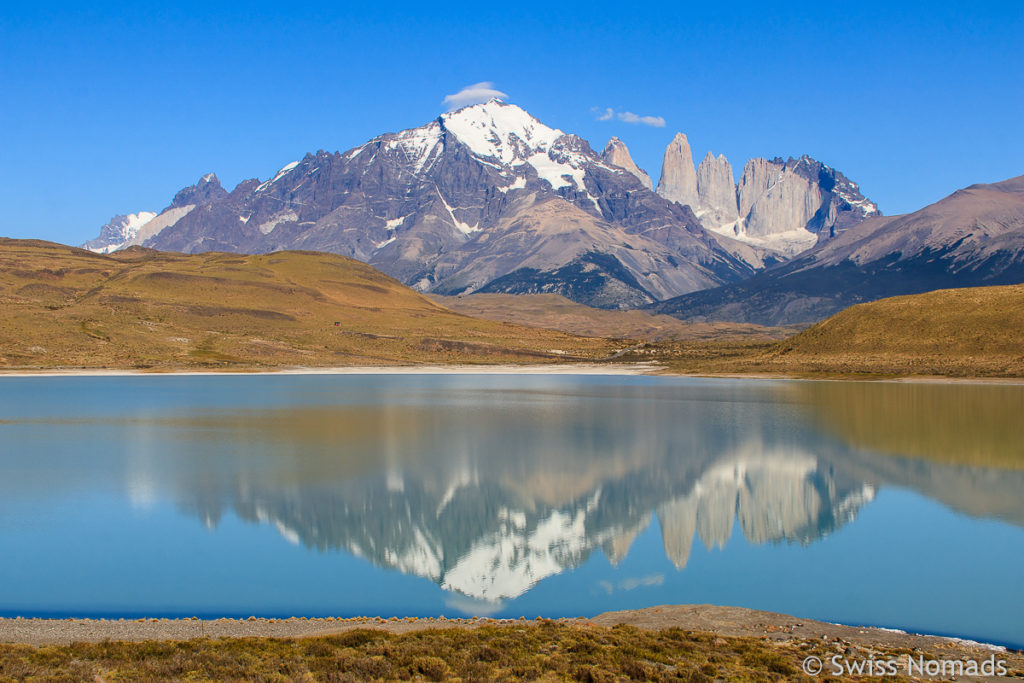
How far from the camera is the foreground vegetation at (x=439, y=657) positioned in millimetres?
15859

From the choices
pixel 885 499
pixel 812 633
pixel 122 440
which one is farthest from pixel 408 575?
pixel 122 440

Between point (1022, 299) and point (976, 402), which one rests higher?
point (1022, 299)

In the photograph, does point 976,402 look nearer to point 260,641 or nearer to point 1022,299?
point 1022,299

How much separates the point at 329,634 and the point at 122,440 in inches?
1613

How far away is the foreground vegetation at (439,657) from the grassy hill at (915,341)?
112868 millimetres

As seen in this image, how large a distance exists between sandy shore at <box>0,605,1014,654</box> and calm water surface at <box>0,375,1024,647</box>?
145cm

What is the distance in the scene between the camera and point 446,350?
7249 inches

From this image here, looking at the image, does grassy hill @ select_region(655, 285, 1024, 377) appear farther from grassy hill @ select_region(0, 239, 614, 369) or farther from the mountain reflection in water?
grassy hill @ select_region(0, 239, 614, 369)

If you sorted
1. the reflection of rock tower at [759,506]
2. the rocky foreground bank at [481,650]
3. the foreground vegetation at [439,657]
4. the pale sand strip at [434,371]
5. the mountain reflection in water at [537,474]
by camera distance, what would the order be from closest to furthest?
the foreground vegetation at [439,657] < the rocky foreground bank at [481,650] < the mountain reflection in water at [537,474] < the reflection of rock tower at [759,506] < the pale sand strip at [434,371]

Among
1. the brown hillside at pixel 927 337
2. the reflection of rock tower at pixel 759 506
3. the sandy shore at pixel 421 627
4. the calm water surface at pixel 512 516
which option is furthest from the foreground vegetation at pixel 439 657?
the brown hillside at pixel 927 337

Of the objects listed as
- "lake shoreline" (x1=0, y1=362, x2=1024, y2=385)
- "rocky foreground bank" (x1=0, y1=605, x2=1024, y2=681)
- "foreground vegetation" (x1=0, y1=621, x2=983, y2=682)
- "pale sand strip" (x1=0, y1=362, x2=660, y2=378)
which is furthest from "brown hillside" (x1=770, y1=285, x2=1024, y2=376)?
"foreground vegetation" (x1=0, y1=621, x2=983, y2=682)

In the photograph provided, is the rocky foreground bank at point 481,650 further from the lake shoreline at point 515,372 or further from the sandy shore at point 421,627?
the lake shoreline at point 515,372

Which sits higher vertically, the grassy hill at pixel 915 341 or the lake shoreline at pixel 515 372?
the grassy hill at pixel 915 341

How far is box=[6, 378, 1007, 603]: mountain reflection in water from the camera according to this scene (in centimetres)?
2975
